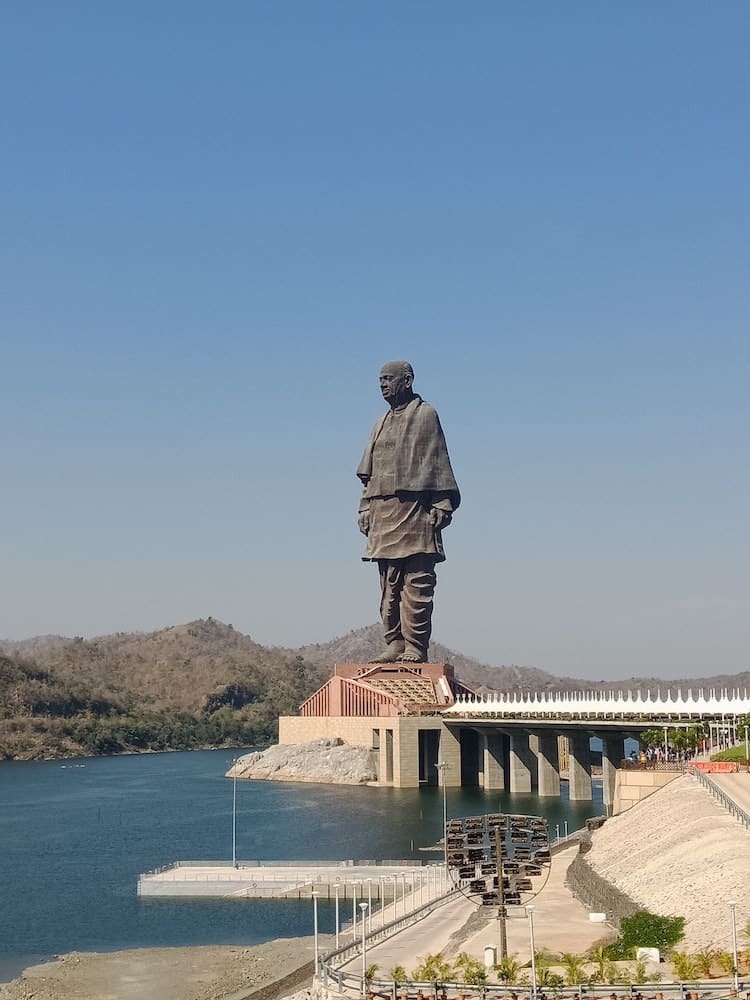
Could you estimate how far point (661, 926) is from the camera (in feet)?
141

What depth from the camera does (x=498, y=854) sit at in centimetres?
4028

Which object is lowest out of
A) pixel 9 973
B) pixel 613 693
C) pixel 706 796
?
pixel 9 973

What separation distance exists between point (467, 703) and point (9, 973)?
269 ft

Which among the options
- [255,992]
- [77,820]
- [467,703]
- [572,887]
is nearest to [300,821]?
[77,820]

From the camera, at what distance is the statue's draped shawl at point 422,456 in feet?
496

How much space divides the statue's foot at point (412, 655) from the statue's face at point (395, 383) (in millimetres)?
25848

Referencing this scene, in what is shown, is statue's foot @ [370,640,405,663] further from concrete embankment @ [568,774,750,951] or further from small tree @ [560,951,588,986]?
small tree @ [560,951,588,986]

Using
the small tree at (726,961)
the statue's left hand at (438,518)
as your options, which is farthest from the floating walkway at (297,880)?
the statue's left hand at (438,518)

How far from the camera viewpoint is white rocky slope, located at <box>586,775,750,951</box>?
141 feet

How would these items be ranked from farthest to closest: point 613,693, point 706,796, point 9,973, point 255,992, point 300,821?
point 613,693, point 300,821, point 706,796, point 9,973, point 255,992

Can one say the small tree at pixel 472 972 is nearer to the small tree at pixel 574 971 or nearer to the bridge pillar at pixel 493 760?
the small tree at pixel 574 971

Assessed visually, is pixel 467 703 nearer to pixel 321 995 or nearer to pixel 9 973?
pixel 9 973

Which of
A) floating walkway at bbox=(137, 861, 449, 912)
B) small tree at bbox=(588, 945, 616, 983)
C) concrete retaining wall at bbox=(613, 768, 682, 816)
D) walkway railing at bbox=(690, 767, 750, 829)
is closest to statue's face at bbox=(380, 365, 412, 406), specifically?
floating walkway at bbox=(137, 861, 449, 912)

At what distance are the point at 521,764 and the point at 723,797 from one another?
68.4 metres
